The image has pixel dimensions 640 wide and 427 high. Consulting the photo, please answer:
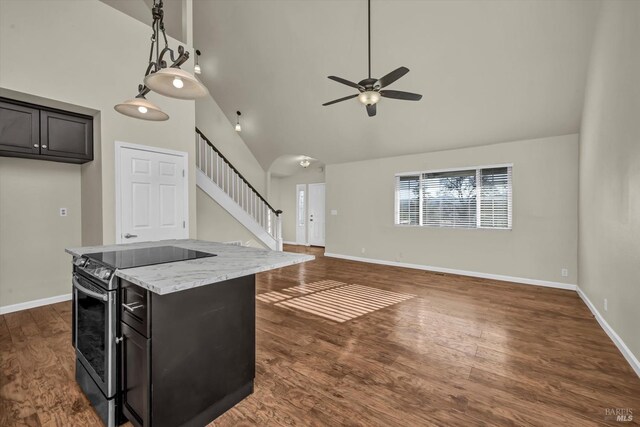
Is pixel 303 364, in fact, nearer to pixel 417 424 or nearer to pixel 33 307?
pixel 417 424

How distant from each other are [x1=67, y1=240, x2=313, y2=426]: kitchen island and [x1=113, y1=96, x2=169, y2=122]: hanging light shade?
1.11 metres

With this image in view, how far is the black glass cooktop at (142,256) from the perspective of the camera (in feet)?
5.73

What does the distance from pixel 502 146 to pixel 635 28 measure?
3.01 metres

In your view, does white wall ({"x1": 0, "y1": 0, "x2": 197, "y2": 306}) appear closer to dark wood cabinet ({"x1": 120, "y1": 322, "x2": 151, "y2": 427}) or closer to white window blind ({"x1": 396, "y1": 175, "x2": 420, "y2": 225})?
dark wood cabinet ({"x1": 120, "y1": 322, "x2": 151, "y2": 427})

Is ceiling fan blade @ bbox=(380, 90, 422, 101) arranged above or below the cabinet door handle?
above

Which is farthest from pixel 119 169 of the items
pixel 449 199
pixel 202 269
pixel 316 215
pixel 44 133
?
pixel 316 215

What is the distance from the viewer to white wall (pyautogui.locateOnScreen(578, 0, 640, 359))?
95.5 inches

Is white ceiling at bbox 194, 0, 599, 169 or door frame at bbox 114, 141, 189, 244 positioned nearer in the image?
door frame at bbox 114, 141, 189, 244

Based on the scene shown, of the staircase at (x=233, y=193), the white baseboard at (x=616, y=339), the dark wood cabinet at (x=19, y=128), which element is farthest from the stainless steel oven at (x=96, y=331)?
the staircase at (x=233, y=193)

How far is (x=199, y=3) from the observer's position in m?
5.46

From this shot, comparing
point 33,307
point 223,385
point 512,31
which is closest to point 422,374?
point 223,385

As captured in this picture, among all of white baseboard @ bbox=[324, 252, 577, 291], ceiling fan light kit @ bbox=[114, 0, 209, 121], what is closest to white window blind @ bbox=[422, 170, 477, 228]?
white baseboard @ bbox=[324, 252, 577, 291]

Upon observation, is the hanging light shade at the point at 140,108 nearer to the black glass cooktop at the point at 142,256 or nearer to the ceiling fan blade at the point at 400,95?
the black glass cooktop at the point at 142,256

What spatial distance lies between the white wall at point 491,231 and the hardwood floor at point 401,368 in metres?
1.20
